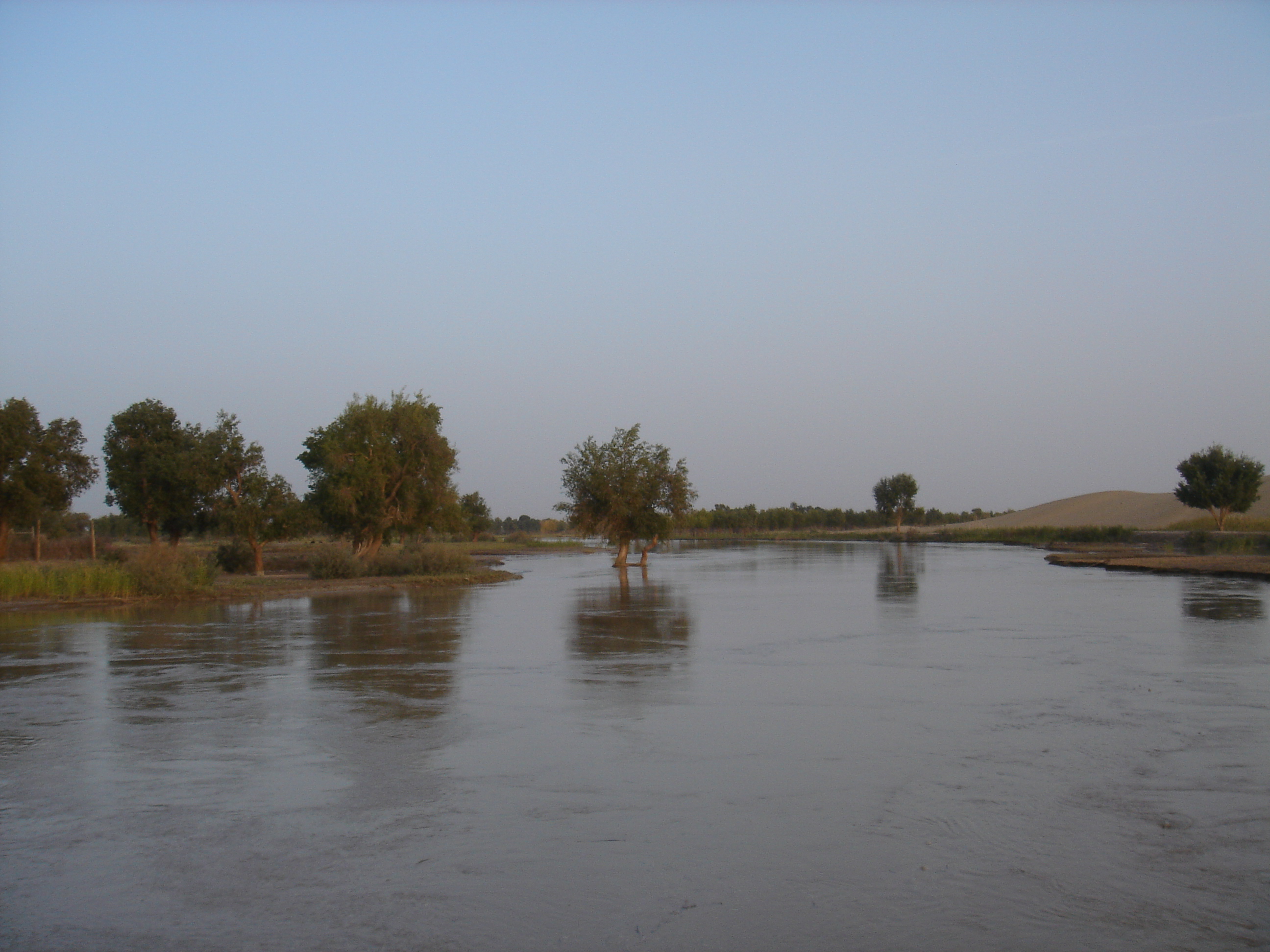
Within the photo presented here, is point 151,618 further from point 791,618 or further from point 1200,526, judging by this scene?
point 1200,526

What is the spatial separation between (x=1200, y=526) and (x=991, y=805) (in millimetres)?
78656

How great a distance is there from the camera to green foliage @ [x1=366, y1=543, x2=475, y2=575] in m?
39.5

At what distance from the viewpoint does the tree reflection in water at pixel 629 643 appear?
42.7 feet

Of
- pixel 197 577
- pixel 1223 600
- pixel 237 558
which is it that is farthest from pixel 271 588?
pixel 1223 600

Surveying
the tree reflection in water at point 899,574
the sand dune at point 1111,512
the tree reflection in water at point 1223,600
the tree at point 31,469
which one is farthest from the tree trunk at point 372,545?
the sand dune at point 1111,512

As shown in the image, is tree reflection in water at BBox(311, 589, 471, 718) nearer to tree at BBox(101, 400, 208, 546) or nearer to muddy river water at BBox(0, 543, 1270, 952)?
muddy river water at BBox(0, 543, 1270, 952)

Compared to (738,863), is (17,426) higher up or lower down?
higher up

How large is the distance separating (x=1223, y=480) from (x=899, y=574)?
1263 inches

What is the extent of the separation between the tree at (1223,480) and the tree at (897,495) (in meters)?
63.2

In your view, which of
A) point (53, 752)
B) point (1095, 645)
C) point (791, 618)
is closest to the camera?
point (53, 752)

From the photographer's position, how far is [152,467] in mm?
41812

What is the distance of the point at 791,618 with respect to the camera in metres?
22.6

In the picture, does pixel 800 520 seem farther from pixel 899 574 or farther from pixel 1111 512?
pixel 899 574

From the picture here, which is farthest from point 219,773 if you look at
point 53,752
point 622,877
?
point 622,877
